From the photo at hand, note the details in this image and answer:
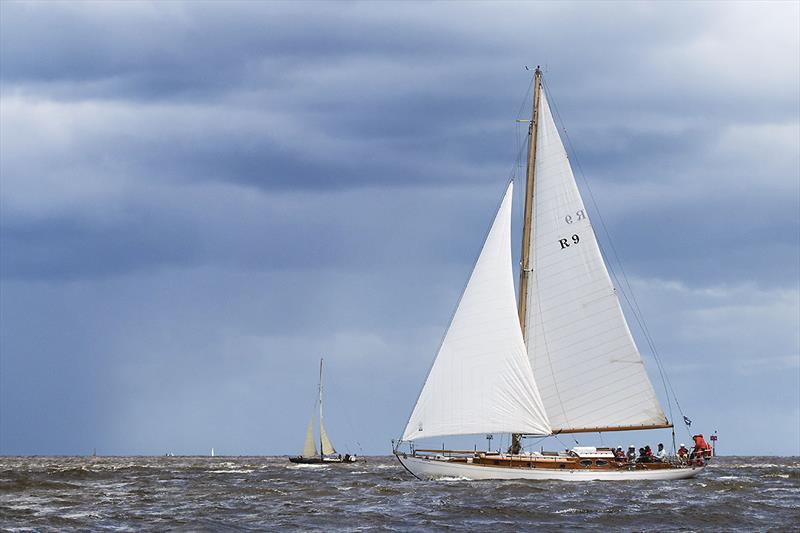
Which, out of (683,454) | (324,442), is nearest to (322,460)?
(324,442)

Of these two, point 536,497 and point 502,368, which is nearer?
point 536,497

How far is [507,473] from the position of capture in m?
59.5

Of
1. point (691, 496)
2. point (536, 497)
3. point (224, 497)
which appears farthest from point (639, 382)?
point (224, 497)

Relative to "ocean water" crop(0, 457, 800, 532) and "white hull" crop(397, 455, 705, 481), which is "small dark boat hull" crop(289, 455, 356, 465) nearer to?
"ocean water" crop(0, 457, 800, 532)

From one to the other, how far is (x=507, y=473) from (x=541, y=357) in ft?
24.1

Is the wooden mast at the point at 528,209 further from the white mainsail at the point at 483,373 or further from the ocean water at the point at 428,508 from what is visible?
the ocean water at the point at 428,508

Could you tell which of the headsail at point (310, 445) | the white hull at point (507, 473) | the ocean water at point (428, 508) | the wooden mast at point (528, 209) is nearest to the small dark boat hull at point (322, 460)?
the headsail at point (310, 445)

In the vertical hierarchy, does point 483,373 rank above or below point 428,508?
above

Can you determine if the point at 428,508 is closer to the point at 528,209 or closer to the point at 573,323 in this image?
the point at 573,323

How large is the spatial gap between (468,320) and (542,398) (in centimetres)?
695

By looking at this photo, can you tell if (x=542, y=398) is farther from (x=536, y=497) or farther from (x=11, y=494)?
(x=11, y=494)

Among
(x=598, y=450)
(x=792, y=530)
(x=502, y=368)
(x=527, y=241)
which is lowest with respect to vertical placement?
(x=792, y=530)

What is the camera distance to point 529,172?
2511 inches

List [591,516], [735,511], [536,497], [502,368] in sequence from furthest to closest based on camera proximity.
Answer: [502,368] → [536,497] → [735,511] → [591,516]
